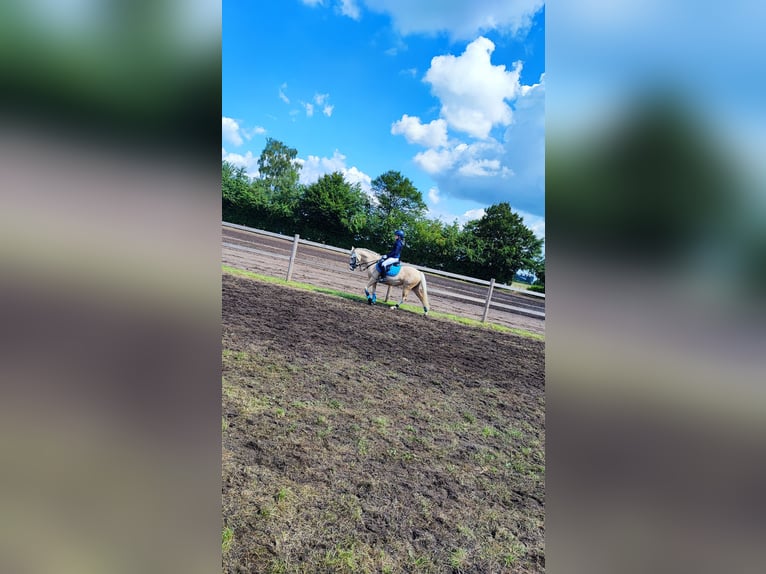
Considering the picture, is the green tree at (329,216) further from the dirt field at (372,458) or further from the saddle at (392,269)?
the dirt field at (372,458)

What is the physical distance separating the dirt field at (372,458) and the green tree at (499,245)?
81.8ft

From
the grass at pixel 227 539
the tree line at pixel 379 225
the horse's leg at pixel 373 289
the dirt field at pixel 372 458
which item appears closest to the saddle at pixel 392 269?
the horse's leg at pixel 373 289

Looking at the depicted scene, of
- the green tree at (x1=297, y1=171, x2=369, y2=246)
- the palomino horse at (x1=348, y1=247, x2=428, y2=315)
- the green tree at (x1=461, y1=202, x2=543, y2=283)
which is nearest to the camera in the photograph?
the palomino horse at (x1=348, y1=247, x2=428, y2=315)

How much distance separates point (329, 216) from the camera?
34.3 metres

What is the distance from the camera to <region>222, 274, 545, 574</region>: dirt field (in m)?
2.04

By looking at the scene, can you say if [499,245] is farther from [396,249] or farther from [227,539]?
[227,539]

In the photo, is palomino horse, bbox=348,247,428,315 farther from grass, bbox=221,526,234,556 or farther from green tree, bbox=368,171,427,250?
green tree, bbox=368,171,427,250

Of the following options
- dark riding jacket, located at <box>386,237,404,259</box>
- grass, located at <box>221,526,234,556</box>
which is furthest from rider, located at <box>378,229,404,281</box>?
grass, located at <box>221,526,234,556</box>

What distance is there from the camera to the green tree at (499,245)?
30344 millimetres
